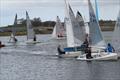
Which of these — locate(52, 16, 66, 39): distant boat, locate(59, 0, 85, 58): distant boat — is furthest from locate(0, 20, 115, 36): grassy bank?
locate(59, 0, 85, 58): distant boat

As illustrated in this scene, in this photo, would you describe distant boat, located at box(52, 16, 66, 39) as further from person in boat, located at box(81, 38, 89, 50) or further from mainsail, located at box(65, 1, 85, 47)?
person in boat, located at box(81, 38, 89, 50)

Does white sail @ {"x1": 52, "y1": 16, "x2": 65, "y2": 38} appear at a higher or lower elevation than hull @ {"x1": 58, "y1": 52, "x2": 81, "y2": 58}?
higher

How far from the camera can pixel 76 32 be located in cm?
5153

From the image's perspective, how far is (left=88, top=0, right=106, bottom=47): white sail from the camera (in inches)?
1877

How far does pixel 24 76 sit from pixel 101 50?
1256 centimetres

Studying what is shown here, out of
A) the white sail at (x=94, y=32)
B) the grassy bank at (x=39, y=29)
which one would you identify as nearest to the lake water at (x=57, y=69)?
the white sail at (x=94, y=32)

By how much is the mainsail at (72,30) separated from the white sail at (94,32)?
9.98 ft

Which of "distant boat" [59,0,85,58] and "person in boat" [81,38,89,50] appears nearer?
"person in boat" [81,38,89,50]

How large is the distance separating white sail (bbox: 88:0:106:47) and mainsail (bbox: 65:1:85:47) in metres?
3.04

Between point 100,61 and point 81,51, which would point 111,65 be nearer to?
point 100,61

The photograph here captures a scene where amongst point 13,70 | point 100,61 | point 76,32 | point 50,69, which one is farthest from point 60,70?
point 76,32

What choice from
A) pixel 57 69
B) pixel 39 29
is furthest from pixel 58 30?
pixel 39 29

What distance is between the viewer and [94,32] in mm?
48125

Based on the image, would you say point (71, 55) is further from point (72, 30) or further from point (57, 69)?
point (57, 69)
